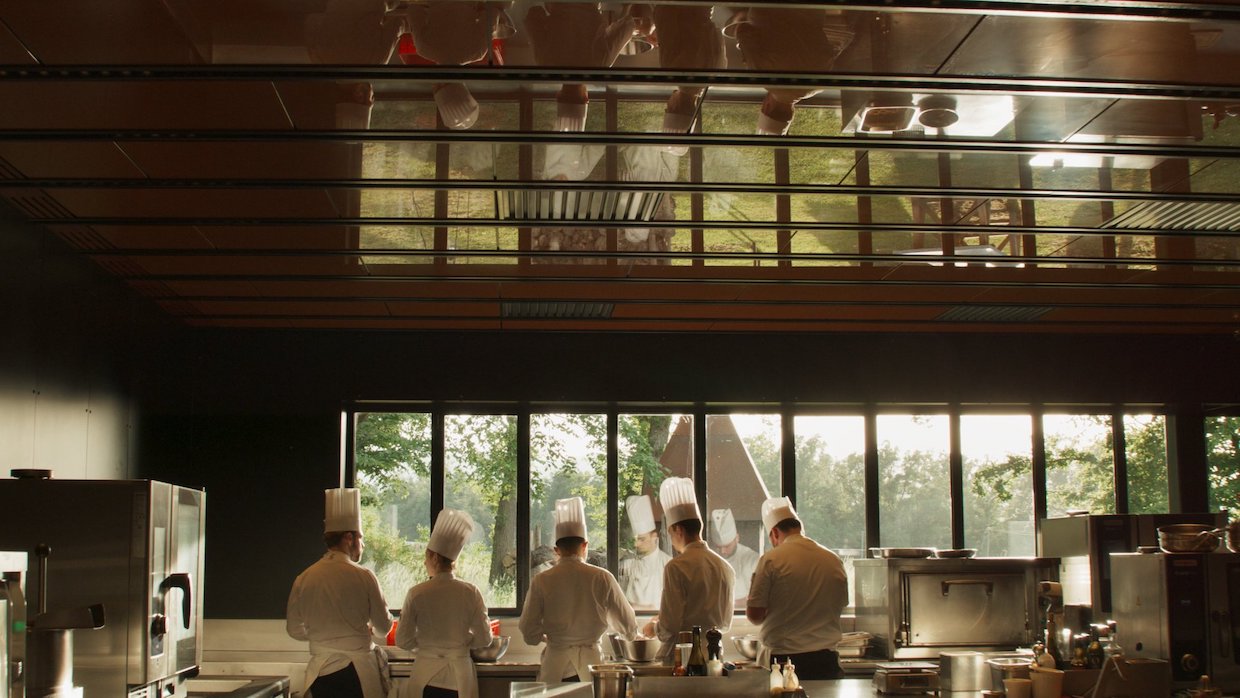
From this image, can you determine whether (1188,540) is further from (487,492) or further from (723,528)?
(487,492)

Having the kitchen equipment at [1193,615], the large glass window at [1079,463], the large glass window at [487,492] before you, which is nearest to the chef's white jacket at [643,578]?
the large glass window at [487,492]

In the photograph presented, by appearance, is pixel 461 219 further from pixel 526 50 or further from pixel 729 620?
pixel 729 620

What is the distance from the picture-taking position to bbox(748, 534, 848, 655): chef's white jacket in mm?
6035

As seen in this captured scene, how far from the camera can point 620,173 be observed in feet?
15.3

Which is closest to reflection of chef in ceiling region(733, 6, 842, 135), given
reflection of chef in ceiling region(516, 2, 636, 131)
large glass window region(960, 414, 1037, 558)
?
reflection of chef in ceiling region(516, 2, 636, 131)

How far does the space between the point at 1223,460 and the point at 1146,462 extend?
1.75ft

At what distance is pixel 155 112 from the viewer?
159 inches

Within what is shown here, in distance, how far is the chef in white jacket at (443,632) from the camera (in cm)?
636

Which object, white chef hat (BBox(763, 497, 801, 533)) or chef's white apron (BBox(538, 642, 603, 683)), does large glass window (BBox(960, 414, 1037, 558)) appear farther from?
chef's white apron (BBox(538, 642, 603, 683))

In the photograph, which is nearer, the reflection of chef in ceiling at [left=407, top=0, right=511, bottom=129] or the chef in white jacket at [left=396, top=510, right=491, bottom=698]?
Answer: the reflection of chef in ceiling at [left=407, top=0, right=511, bottom=129]

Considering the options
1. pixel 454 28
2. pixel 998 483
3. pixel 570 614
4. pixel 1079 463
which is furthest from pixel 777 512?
pixel 454 28

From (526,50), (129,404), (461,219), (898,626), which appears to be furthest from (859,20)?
(129,404)

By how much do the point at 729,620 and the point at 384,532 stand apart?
8.15ft

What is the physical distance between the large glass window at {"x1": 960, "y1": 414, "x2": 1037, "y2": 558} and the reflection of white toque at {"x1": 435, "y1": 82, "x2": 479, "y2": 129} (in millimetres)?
5277
